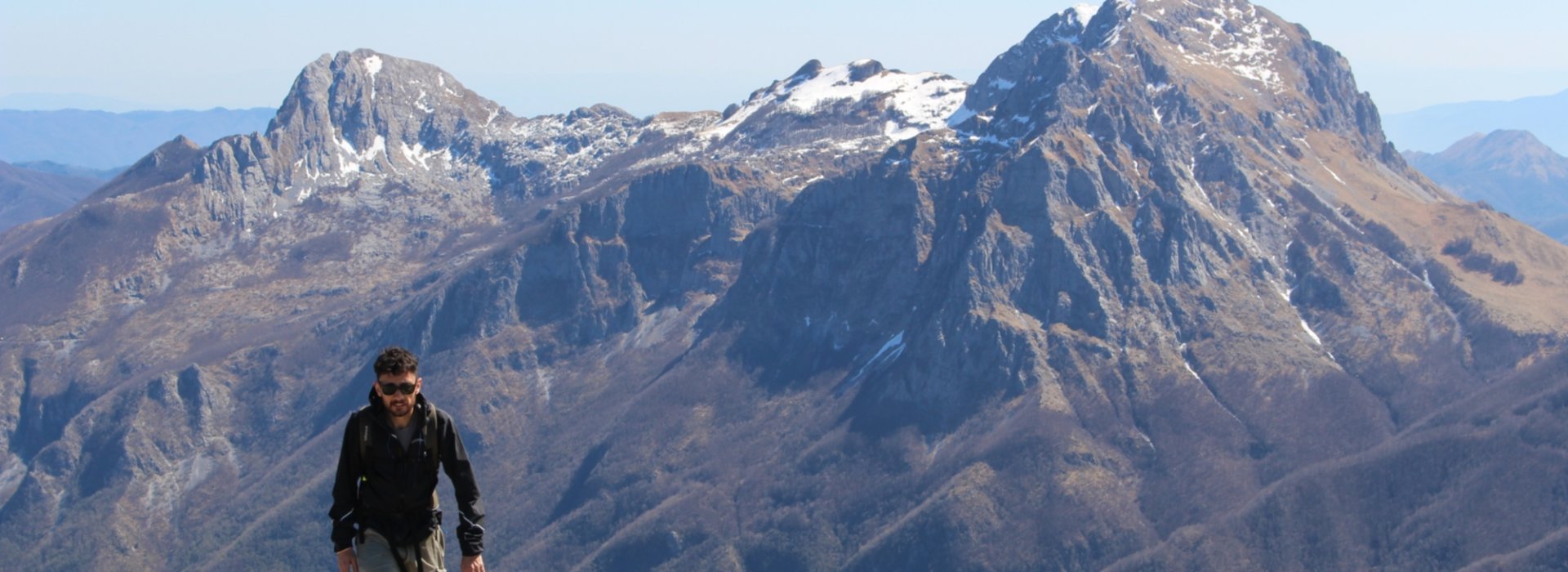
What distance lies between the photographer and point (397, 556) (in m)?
36.8

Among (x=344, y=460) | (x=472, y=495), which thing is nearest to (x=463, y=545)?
(x=472, y=495)

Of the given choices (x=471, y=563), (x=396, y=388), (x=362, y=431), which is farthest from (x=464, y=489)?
(x=396, y=388)

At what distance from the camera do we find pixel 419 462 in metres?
35.6

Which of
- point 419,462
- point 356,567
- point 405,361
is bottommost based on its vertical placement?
point 356,567

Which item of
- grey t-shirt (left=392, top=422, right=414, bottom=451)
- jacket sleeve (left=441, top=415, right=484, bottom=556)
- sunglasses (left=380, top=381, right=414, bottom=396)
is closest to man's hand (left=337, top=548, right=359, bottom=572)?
jacket sleeve (left=441, top=415, right=484, bottom=556)

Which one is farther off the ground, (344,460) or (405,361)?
(405,361)

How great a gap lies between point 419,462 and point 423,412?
131 centimetres

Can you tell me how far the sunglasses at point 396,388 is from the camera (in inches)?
1345

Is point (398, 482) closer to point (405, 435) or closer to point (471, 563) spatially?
point (405, 435)

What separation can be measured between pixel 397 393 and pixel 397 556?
15.8 feet

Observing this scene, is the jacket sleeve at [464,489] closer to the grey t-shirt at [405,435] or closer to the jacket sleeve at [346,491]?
the grey t-shirt at [405,435]

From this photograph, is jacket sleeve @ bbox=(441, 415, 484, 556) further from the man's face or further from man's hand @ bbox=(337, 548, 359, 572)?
the man's face

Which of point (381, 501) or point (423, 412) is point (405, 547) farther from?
point (423, 412)

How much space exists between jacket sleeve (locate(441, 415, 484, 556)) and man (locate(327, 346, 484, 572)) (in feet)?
0.06
